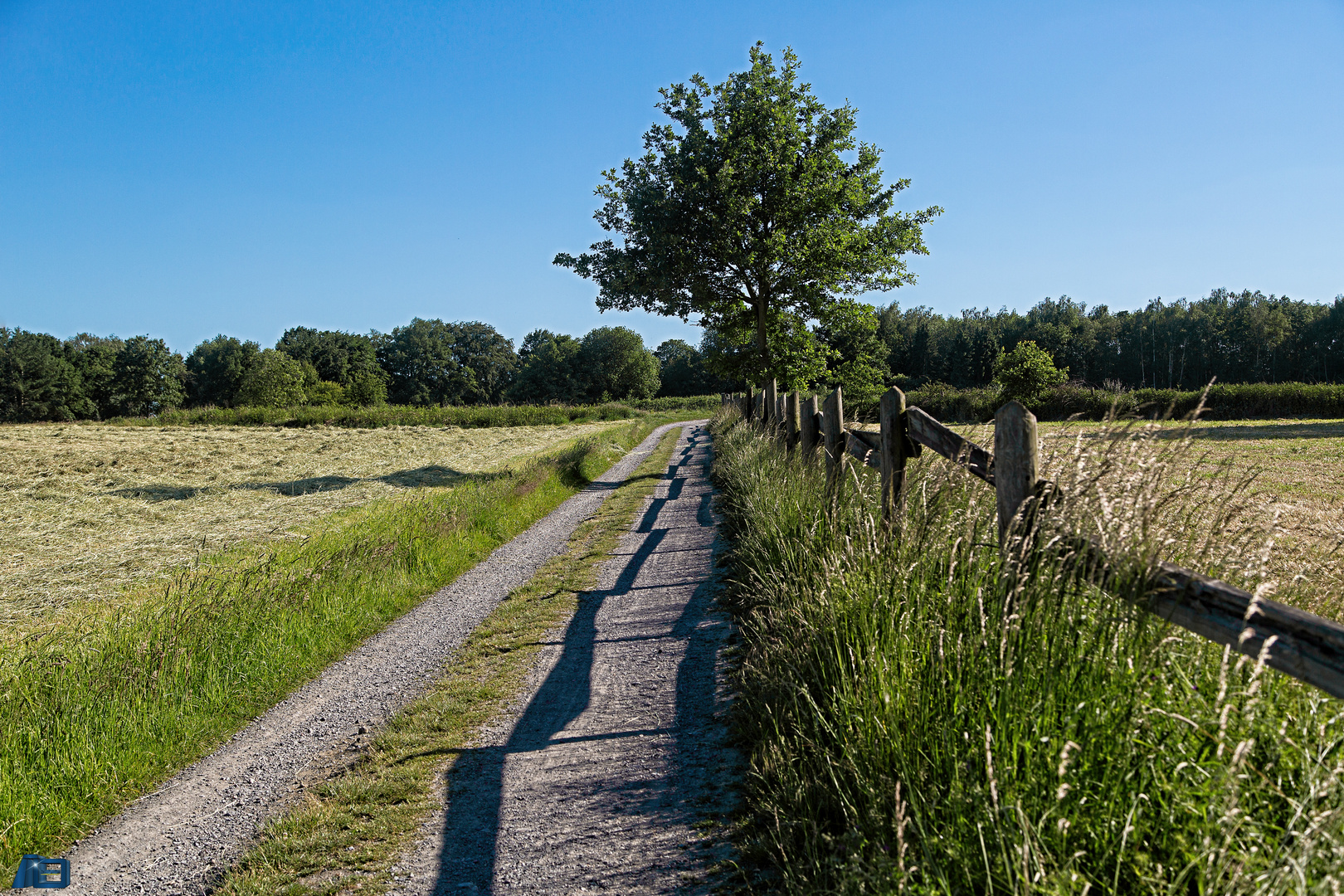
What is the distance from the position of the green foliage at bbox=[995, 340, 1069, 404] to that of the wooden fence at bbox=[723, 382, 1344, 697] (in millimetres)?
39142

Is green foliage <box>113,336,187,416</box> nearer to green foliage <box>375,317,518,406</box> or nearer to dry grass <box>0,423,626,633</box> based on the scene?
green foliage <box>375,317,518,406</box>

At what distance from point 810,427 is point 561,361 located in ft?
337

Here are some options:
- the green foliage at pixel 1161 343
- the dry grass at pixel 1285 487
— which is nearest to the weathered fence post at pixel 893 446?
the dry grass at pixel 1285 487

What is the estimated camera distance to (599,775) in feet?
13.2

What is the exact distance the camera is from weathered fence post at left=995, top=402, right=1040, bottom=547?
308 cm

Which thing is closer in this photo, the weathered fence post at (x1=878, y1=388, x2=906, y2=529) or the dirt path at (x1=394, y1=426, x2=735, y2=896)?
the dirt path at (x1=394, y1=426, x2=735, y2=896)

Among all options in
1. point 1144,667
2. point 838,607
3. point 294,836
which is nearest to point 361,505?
point 294,836

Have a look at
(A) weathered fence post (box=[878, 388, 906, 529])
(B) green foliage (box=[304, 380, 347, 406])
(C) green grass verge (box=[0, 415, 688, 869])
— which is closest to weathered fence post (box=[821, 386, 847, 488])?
(A) weathered fence post (box=[878, 388, 906, 529])

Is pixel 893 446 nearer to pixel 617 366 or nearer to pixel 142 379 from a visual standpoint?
pixel 617 366

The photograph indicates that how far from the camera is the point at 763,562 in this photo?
21.6ft

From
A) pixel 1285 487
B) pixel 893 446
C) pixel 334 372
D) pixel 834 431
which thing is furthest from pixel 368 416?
pixel 334 372

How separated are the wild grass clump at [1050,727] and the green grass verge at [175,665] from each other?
12.5 feet

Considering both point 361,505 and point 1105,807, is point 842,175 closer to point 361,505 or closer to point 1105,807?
point 361,505

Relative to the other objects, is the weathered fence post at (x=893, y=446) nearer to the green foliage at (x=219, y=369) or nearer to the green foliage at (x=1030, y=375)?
the green foliage at (x=1030, y=375)
